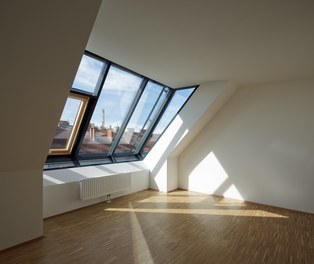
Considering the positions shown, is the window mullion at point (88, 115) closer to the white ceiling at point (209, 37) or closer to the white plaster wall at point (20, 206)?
the white ceiling at point (209, 37)

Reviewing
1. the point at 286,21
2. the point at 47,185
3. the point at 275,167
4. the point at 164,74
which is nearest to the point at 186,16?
the point at 286,21

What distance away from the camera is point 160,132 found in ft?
19.1

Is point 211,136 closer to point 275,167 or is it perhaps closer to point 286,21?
point 275,167

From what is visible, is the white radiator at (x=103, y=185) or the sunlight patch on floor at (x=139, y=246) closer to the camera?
the sunlight patch on floor at (x=139, y=246)

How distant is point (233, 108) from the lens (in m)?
4.96

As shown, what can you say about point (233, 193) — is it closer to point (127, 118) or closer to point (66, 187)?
point (127, 118)

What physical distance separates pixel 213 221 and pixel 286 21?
3.22m

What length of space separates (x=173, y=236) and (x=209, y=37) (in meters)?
2.90

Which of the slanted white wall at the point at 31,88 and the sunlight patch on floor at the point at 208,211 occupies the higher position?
the slanted white wall at the point at 31,88

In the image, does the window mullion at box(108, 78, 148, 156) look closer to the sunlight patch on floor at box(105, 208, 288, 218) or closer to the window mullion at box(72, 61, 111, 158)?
the window mullion at box(72, 61, 111, 158)

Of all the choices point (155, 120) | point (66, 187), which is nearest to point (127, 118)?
point (155, 120)

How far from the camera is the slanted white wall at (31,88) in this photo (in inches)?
66.6

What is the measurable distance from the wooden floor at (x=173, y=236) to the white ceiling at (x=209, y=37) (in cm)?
281

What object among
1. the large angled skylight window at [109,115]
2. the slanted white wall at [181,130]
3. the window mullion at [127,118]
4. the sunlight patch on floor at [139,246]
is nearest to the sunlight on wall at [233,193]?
the slanted white wall at [181,130]
